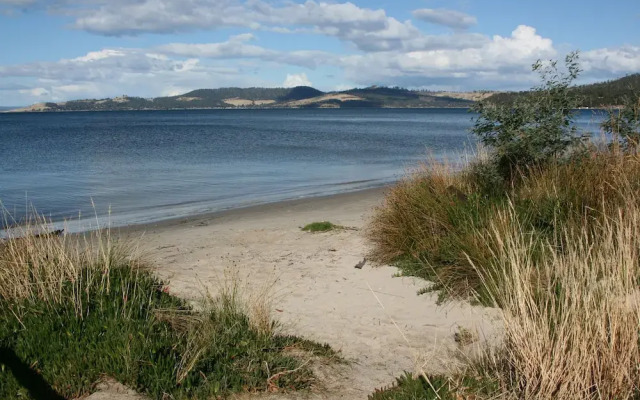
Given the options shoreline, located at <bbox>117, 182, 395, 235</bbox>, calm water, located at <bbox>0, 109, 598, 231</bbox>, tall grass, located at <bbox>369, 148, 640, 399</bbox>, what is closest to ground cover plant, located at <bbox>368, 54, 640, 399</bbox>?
tall grass, located at <bbox>369, 148, 640, 399</bbox>

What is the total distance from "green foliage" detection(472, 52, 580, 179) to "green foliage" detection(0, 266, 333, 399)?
6.07 m

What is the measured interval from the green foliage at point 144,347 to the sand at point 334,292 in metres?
0.51

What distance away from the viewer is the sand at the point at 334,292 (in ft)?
19.1

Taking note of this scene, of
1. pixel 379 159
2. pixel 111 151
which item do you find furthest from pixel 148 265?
pixel 111 151

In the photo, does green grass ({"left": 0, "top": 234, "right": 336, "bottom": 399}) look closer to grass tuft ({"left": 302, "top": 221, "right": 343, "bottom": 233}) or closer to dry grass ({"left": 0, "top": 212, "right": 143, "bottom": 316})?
dry grass ({"left": 0, "top": 212, "right": 143, "bottom": 316})

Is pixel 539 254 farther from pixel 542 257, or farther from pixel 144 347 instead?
pixel 144 347

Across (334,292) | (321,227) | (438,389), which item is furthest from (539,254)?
(321,227)

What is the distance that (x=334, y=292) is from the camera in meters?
8.13

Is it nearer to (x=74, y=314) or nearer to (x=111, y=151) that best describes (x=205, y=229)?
(x=74, y=314)

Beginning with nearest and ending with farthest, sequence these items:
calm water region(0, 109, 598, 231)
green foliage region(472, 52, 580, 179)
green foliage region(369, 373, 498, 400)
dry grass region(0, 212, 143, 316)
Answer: green foliage region(369, 373, 498, 400), dry grass region(0, 212, 143, 316), green foliage region(472, 52, 580, 179), calm water region(0, 109, 598, 231)

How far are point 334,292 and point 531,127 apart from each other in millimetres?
5089

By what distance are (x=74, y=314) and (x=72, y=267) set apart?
58 centimetres

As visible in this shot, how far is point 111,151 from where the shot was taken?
42781 millimetres

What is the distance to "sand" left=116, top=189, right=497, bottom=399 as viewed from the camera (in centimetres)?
583
